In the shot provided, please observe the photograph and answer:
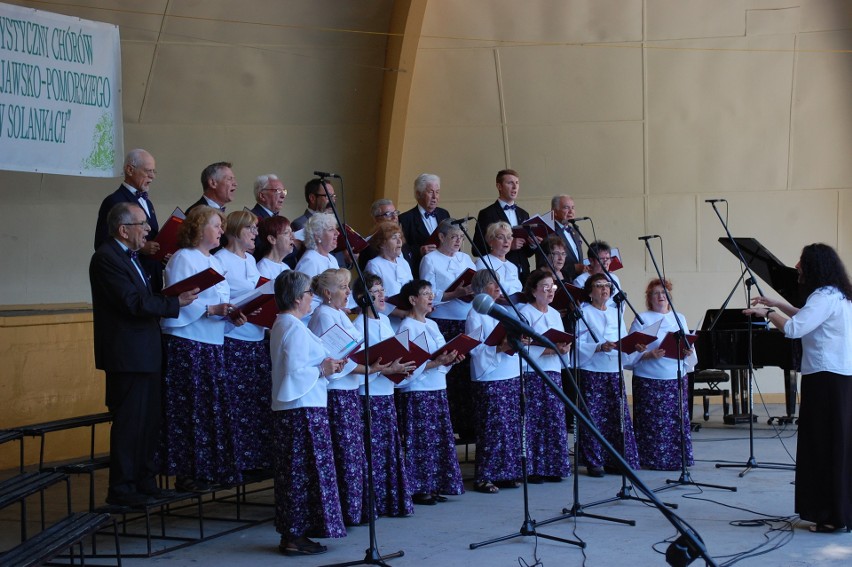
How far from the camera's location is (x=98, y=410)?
29.3 feet

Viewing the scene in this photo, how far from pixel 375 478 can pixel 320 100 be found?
5.44 meters

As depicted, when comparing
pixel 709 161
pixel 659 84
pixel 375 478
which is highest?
pixel 659 84

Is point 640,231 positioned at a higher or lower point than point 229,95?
lower

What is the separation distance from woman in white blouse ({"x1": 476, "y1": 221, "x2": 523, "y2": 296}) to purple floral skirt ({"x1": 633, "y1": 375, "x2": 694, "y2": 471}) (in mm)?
1287

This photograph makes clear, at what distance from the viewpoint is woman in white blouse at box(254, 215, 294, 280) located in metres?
6.36

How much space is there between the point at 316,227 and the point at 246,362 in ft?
3.15

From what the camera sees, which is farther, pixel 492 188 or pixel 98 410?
pixel 492 188

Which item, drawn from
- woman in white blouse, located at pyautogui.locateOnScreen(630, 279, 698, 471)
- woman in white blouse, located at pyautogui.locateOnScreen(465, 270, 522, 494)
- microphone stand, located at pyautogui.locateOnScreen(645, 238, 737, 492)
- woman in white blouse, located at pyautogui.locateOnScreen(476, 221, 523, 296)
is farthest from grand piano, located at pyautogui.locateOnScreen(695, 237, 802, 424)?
woman in white blouse, located at pyautogui.locateOnScreen(465, 270, 522, 494)

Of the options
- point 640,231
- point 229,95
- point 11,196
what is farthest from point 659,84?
point 11,196

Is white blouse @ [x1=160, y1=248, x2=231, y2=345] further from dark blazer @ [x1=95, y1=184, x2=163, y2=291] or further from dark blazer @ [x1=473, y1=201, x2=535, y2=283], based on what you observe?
dark blazer @ [x1=473, y1=201, x2=535, y2=283]

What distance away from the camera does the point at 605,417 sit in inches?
302

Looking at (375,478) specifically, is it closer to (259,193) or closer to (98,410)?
(259,193)

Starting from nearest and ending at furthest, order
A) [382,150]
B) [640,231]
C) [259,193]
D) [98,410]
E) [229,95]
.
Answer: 1. [259,193]
2. [98,410]
3. [229,95]
4. [382,150]
5. [640,231]

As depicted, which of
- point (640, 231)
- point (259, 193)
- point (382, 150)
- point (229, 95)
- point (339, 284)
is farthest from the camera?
point (640, 231)
